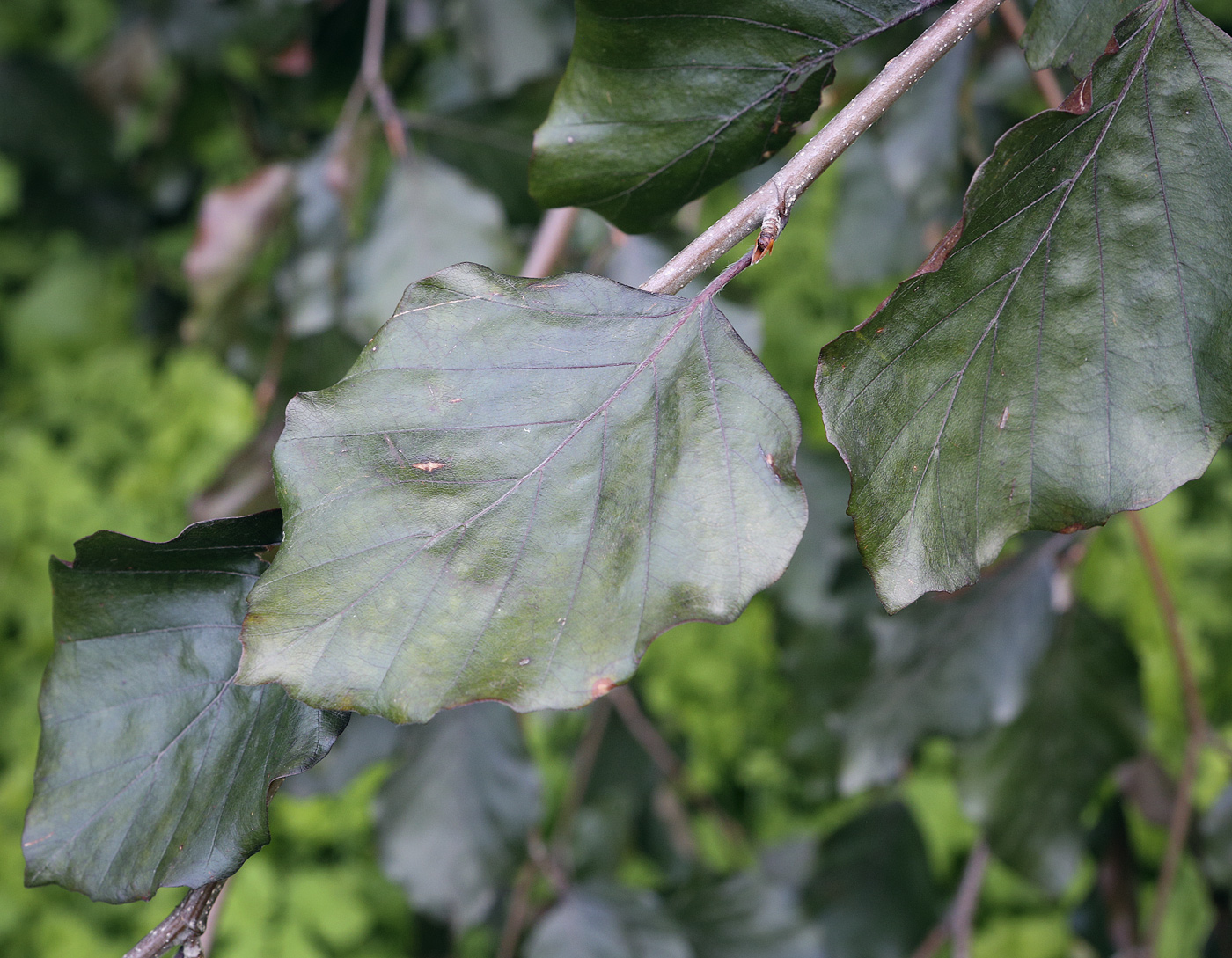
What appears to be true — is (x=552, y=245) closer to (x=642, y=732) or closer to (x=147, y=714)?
(x=147, y=714)

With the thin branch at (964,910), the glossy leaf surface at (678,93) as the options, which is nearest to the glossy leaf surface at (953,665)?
the thin branch at (964,910)

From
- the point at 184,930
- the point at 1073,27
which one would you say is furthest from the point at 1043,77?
the point at 184,930

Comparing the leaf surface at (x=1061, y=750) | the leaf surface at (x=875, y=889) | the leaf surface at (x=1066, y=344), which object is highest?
the leaf surface at (x=1066, y=344)

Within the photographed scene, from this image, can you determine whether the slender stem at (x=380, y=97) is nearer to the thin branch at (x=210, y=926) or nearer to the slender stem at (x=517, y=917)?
the thin branch at (x=210, y=926)

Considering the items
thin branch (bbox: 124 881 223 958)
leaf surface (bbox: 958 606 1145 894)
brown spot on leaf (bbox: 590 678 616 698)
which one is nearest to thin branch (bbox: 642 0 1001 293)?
brown spot on leaf (bbox: 590 678 616 698)

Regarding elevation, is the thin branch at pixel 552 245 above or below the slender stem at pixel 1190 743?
above

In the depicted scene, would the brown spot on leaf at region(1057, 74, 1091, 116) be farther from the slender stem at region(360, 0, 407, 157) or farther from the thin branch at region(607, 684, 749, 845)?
the thin branch at region(607, 684, 749, 845)

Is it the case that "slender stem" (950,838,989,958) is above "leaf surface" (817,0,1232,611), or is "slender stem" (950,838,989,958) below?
below
